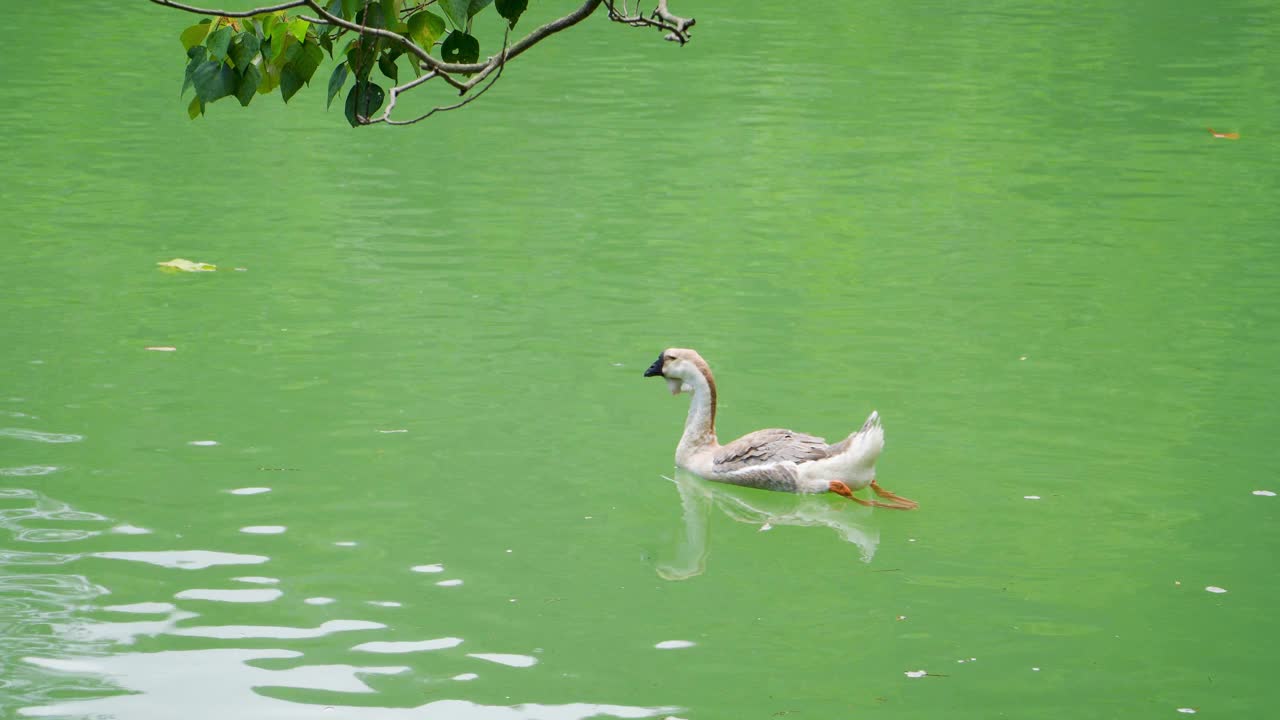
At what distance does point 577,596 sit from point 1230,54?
68.7 feet

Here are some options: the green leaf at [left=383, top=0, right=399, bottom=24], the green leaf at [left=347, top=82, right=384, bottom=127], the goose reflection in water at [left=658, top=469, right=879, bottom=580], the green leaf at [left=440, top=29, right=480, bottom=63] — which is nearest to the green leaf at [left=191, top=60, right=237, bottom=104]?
the green leaf at [left=347, top=82, right=384, bottom=127]

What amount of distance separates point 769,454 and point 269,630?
2968mm

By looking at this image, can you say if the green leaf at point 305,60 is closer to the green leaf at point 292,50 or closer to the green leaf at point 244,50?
the green leaf at point 292,50

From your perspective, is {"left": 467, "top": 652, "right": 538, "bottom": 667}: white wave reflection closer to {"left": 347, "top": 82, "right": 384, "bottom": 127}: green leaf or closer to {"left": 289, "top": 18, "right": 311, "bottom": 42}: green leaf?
{"left": 347, "top": 82, "right": 384, "bottom": 127}: green leaf

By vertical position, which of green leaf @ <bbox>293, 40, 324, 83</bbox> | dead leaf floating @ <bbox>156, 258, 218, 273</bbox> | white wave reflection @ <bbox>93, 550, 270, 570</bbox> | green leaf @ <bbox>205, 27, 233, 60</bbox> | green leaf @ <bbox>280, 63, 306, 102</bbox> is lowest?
white wave reflection @ <bbox>93, 550, 270, 570</bbox>

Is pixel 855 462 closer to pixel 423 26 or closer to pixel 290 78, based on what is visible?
pixel 423 26

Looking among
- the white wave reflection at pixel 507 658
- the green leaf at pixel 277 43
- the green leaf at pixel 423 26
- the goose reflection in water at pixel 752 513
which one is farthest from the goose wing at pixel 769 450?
the green leaf at pixel 277 43

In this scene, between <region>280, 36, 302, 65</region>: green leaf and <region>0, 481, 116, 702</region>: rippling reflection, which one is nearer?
<region>280, 36, 302, 65</region>: green leaf

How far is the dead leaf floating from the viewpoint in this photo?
1261cm

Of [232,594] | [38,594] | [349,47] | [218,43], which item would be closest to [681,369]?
[232,594]

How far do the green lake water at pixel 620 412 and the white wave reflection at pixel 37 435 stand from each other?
1.3 inches

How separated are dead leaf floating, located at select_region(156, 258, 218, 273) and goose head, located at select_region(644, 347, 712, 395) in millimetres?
4821

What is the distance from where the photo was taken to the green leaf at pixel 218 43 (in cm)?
439

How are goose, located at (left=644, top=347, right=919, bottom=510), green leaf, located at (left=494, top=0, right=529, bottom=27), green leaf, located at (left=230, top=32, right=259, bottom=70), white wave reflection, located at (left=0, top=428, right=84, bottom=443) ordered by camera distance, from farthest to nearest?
white wave reflection, located at (left=0, top=428, right=84, bottom=443) < goose, located at (left=644, top=347, right=919, bottom=510) < green leaf, located at (left=230, top=32, right=259, bottom=70) < green leaf, located at (left=494, top=0, right=529, bottom=27)
